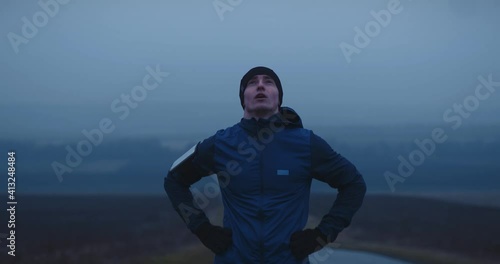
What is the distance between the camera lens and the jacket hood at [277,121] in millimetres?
2668

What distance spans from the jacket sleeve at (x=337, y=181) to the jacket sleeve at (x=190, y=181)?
0.46m

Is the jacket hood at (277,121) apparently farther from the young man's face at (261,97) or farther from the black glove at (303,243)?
the black glove at (303,243)

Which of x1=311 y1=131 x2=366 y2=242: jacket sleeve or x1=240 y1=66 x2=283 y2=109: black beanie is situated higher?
x1=240 y1=66 x2=283 y2=109: black beanie

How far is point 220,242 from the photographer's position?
264cm

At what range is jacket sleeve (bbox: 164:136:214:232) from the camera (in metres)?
2.77

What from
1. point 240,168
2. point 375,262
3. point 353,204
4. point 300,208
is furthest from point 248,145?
point 375,262

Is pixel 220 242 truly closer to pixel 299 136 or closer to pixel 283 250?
pixel 283 250

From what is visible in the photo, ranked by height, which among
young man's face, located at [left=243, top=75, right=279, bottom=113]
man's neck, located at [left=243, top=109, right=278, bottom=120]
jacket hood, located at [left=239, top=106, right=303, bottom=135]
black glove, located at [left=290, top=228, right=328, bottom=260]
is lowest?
black glove, located at [left=290, top=228, right=328, bottom=260]

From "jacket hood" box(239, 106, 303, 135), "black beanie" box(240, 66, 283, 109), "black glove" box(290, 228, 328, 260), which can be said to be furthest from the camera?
"black beanie" box(240, 66, 283, 109)

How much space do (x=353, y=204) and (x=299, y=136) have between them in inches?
15.0

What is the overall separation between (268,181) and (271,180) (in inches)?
0.5

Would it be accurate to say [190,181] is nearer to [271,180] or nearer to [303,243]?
[271,180]

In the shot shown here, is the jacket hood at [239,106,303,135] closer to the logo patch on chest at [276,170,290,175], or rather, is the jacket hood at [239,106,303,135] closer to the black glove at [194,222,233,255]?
the logo patch on chest at [276,170,290,175]

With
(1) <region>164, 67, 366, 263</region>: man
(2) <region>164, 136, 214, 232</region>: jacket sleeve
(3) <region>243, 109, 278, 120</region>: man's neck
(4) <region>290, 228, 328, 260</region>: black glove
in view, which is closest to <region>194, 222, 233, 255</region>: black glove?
(1) <region>164, 67, 366, 263</region>: man
